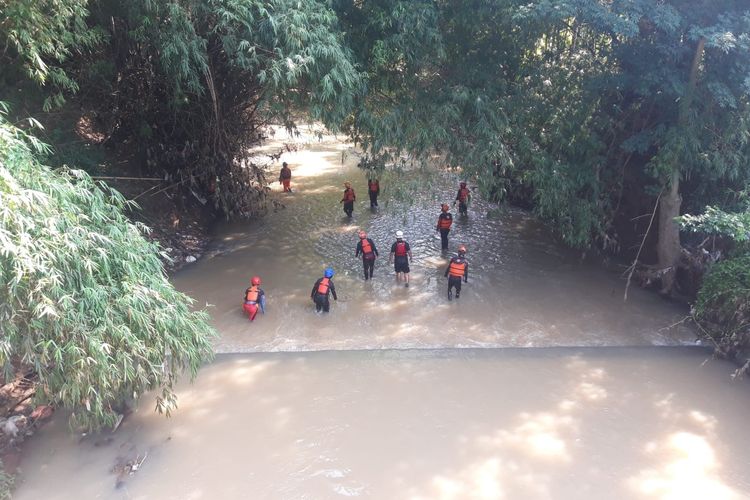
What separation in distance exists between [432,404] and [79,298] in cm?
472

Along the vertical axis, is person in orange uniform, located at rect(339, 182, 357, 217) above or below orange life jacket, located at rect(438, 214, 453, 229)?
above

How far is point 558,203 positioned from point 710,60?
3264 millimetres

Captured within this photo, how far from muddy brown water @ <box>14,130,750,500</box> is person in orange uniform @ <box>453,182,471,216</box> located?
274 centimetres

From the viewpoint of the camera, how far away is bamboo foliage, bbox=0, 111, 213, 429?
488 cm

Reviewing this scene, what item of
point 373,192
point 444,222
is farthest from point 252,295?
point 373,192

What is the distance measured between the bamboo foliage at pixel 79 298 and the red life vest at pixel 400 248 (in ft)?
16.3

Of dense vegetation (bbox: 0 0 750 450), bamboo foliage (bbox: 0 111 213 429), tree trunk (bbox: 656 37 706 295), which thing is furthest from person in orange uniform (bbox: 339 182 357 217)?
bamboo foliage (bbox: 0 111 213 429)

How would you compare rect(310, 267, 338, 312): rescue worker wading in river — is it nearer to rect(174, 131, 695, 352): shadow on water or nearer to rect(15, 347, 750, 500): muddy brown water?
rect(174, 131, 695, 352): shadow on water

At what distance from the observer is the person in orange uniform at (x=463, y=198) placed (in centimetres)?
1369

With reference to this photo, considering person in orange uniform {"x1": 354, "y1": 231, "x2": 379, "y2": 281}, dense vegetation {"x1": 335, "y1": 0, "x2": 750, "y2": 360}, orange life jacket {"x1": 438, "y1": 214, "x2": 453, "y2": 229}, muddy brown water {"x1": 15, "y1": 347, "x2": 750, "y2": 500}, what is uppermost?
dense vegetation {"x1": 335, "y1": 0, "x2": 750, "y2": 360}

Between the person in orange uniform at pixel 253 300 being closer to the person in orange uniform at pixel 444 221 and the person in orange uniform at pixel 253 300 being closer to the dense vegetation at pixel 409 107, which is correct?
the dense vegetation at pixel 409 107

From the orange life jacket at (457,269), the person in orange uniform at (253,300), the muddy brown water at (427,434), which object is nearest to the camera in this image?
the muddy brown water at (427,434)

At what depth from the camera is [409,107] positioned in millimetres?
9680

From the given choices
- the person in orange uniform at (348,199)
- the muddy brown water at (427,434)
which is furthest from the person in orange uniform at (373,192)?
the muddy brown water at (427,434)
